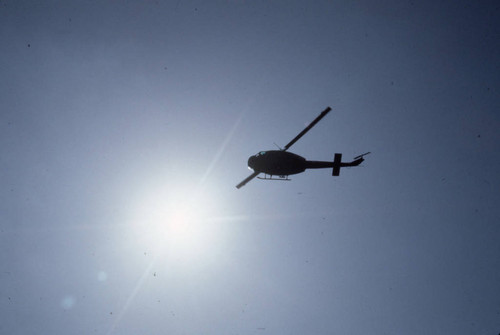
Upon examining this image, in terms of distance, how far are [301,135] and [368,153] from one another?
591 cm

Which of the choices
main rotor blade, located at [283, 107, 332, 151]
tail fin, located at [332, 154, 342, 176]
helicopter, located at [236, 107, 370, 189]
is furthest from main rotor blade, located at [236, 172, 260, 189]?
tail fin, located at [332, 154, 342, 176]

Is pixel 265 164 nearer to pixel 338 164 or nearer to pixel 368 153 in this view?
pixel 338 164

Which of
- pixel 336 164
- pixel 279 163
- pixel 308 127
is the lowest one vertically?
pixel 336 164

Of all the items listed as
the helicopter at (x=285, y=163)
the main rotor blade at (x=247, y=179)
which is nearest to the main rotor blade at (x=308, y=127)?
the helicopter at (x=285, y=163)

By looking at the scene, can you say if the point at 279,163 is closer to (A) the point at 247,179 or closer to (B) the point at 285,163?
(B) the point at 285,163

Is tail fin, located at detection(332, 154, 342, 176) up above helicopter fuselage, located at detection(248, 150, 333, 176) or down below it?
below

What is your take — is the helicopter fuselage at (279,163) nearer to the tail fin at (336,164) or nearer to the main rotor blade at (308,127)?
the main rotor blade at (308,127)

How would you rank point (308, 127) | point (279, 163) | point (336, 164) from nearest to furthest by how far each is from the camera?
point (308, 127) → point (279, 163) → point (336, 164)

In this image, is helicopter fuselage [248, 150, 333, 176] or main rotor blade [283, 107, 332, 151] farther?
helicopter fuselage [248, 150, 333, 176]

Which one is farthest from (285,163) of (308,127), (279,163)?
(308,127)

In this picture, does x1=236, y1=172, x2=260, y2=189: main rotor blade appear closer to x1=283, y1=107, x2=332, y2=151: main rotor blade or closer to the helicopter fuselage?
the helicopter fuselage

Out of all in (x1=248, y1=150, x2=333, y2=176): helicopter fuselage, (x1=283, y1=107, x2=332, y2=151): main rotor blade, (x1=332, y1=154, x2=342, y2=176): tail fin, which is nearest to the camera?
(x1=283, y1=107, x2=332, y2=151): main rotor blade

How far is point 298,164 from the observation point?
25.5 meters

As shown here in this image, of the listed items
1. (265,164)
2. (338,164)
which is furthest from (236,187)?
(338,164)
